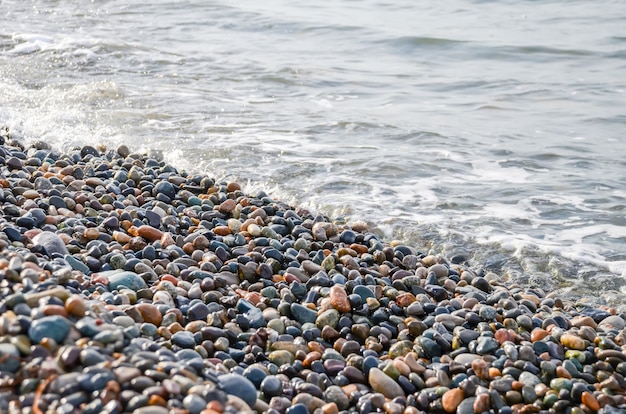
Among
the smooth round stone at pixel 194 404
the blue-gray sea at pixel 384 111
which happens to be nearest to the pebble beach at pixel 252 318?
the smooth round stone at pixel 194 404

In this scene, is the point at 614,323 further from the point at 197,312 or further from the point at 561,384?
the point at 197,312

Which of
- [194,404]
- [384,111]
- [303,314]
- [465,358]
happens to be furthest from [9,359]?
[384,111]

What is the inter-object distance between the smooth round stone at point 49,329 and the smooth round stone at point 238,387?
56 centimetres

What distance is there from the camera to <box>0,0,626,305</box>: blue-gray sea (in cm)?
535

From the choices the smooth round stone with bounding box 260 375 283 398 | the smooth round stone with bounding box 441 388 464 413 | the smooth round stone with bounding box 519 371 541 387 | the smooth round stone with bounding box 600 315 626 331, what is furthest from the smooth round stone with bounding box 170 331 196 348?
the smooth round stone with bounding box 600 315 626 331

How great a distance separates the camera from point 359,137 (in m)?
7.10

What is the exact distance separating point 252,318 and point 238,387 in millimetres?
913

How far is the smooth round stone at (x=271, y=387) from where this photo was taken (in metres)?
2.86

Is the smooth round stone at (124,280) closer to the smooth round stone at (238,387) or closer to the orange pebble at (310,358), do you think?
the orange pebble at (310,358)

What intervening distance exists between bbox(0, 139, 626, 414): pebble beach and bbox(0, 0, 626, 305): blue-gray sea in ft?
2.20

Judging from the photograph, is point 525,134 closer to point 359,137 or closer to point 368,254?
point 359,137

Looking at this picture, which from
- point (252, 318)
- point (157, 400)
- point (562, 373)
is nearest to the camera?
point (157, 400)

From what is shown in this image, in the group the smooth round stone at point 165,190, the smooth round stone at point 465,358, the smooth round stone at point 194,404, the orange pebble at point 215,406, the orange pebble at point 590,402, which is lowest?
the orange pebble at point 590,402

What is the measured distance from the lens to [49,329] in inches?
88.8
